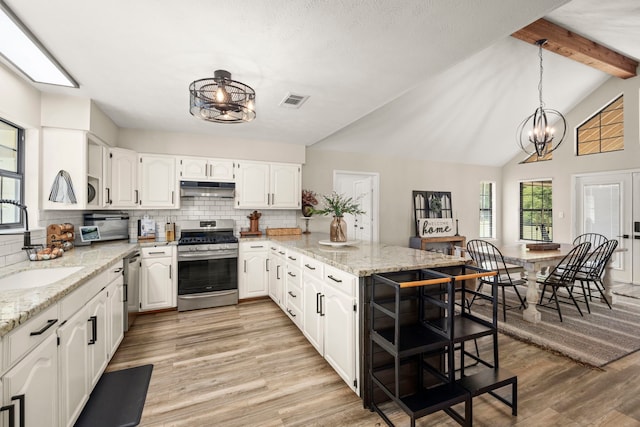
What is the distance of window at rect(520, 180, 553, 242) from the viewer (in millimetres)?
6430

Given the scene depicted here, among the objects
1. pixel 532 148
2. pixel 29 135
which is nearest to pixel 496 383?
pixel 29 135

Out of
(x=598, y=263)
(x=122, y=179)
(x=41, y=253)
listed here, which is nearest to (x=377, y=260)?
(x=41, y=253)

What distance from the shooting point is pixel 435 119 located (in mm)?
5199

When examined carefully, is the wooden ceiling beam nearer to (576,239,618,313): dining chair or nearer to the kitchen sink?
(576,239,618,313): dining chair

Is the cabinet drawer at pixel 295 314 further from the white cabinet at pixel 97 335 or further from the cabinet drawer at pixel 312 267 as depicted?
the white cabinet at pixel 97 335

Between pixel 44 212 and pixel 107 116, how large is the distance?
128 centimetres

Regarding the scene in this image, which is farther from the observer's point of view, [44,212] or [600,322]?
[600,322]

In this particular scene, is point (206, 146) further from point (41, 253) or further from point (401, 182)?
point (401, 182)

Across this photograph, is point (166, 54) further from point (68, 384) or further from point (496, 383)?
point (496, 383)

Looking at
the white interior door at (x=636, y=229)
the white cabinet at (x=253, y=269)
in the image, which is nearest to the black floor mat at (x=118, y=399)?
the white cabinet at (x=253, y=269)

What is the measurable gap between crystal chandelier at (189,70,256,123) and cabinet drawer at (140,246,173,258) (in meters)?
2.08

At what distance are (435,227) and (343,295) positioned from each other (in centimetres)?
485

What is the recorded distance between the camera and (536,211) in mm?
6711

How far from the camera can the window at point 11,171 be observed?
93.3 inches
